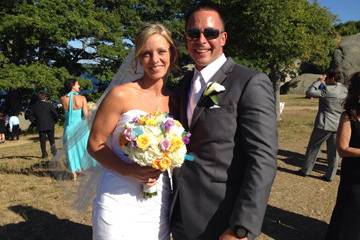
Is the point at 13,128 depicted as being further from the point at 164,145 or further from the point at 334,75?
the point at 164,145

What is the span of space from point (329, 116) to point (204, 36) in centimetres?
735

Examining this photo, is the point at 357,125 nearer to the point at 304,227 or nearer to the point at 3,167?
the point at 304,227

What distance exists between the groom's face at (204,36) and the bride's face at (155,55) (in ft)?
1.13

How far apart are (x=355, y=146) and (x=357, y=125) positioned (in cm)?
23

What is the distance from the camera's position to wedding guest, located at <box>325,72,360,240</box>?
4871 millimetres

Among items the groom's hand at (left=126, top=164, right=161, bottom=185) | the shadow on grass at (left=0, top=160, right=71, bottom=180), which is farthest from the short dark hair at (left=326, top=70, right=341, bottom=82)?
the groom's hand at (left=126, top=164, right=161, bottom=185)

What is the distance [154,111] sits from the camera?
3.20 m

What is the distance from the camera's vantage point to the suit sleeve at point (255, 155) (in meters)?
2.58

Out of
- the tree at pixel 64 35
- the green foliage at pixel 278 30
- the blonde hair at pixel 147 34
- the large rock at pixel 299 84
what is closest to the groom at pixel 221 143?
the blonde hair at pixel 147 34

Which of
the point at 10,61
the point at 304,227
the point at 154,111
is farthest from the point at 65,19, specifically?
the point at 154,111

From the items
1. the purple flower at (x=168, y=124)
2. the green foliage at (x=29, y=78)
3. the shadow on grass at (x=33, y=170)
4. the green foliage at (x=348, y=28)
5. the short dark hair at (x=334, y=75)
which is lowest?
the shadow on grass at (x=33, y=170)

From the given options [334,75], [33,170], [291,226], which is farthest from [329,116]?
[33,170]

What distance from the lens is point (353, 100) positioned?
5.00 m

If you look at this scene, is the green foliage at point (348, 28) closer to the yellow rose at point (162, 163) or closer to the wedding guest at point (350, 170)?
the wedding guest at point (350, 170)
